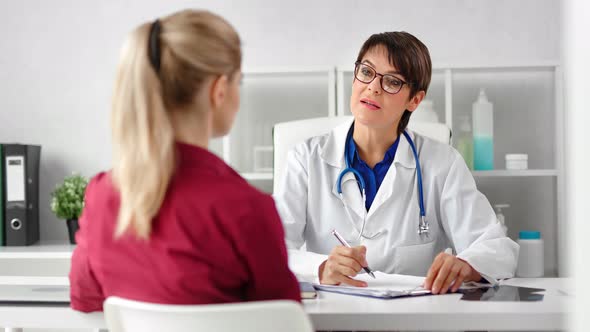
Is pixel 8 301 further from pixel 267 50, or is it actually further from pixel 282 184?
pixel 267 50

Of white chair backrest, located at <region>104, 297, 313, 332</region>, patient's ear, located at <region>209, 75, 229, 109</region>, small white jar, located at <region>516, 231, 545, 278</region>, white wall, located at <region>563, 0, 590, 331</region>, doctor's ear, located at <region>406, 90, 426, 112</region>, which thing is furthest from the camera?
small white jar, located at <region>516, 231, 545, 278</region>

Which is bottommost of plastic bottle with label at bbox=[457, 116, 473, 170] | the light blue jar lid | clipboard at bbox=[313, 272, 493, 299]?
the light blue jar lid

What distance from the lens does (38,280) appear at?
138 cm

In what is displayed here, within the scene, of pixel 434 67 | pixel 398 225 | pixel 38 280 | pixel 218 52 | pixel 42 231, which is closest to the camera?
pixel 218 52

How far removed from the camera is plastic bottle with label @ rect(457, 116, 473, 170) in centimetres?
261

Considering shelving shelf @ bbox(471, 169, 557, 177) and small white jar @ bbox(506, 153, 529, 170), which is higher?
small white jar @ bbox(506, 153, 529, 170)

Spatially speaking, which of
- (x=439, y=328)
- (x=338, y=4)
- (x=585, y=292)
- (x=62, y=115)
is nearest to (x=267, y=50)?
(x=338, y=4)

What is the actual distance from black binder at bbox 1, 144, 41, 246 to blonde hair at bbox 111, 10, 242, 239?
1881 millimetres

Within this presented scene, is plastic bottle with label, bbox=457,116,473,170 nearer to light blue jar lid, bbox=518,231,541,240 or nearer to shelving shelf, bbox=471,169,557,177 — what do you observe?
shelving shelf, bbox=471,169,557,177

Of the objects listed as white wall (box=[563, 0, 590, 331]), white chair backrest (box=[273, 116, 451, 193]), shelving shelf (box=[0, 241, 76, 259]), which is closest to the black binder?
shelving shelf (box=[0, 241, 76, 259])

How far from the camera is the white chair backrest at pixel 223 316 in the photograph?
3.03 ft

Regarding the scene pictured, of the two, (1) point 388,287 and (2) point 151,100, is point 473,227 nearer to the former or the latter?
(1) point 388,287

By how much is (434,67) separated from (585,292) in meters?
2.00

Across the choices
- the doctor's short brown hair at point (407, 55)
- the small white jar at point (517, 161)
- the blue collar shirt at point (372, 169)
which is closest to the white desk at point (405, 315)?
the blue collar shirt at point (372, 169)
